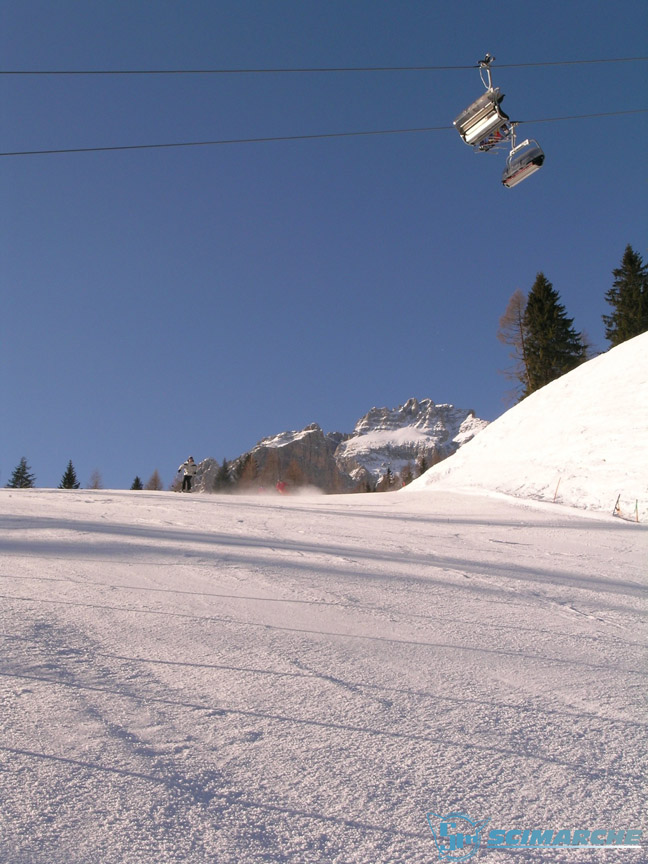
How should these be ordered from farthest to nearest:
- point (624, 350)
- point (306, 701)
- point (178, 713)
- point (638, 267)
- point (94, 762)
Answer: point (638, 267)
point (624, 350)
point (306, 701)
point (178, 713)
point (94, 762)

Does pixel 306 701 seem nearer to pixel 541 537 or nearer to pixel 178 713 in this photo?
pixel 178 713

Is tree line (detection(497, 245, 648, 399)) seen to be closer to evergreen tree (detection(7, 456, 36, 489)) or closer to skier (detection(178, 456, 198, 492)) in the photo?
skier (detection(178, 456, 198, 492))

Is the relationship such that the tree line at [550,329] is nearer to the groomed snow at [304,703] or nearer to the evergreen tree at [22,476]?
the groomed snow at [304,703]

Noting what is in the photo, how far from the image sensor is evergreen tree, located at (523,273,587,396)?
3831cm

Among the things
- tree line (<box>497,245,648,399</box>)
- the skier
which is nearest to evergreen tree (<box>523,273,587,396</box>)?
tree line (<box>497,245,648,399</box>)

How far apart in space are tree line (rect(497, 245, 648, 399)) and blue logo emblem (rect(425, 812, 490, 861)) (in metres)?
37.3

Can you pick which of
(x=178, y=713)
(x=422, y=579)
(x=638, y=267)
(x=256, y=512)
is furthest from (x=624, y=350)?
(x=638, y=267)

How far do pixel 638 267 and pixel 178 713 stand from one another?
172 feet

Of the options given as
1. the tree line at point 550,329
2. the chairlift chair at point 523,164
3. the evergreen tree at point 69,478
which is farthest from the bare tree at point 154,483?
the chairlift chair at point 523,164

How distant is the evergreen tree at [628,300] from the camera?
134ft

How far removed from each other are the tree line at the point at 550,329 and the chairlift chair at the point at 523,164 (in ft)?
95.1

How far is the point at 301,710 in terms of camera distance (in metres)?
2.63

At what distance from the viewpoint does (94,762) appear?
2137mm

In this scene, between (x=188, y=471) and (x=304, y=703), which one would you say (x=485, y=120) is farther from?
(x=188, y=471)
